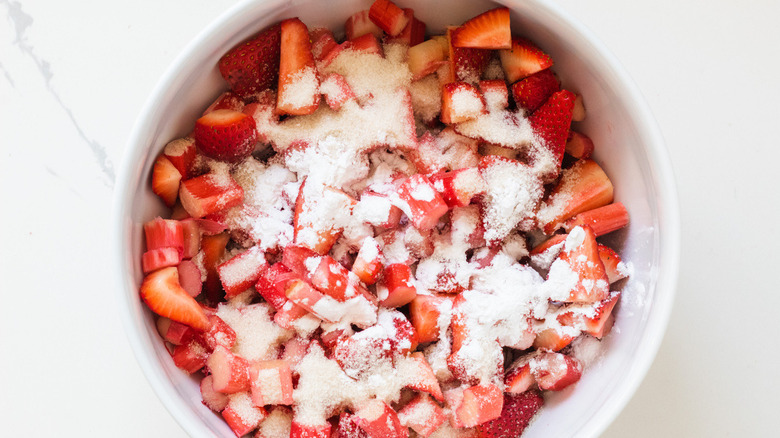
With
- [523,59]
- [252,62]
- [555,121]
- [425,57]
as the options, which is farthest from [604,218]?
[252,62]

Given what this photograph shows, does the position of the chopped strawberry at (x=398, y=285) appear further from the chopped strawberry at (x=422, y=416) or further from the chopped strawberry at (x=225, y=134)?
the chopped strawberry at (x=225, y=134)

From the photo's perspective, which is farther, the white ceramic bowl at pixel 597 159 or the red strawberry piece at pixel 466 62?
the red strawberry piece at pixel 466 62

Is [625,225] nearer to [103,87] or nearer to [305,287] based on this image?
[305,287]

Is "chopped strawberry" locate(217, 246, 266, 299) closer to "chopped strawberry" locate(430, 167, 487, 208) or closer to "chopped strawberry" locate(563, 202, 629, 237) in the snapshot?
"chopped strawberry" locate(430, 167, 487, 208)

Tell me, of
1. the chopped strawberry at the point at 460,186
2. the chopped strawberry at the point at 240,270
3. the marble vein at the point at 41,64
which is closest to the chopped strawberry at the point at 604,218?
the chopped strawberry at the point at 460,186

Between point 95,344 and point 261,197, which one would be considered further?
point 95,344

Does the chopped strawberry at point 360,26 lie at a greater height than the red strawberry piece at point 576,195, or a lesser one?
greater

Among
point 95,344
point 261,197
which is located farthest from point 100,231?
point 261,197
